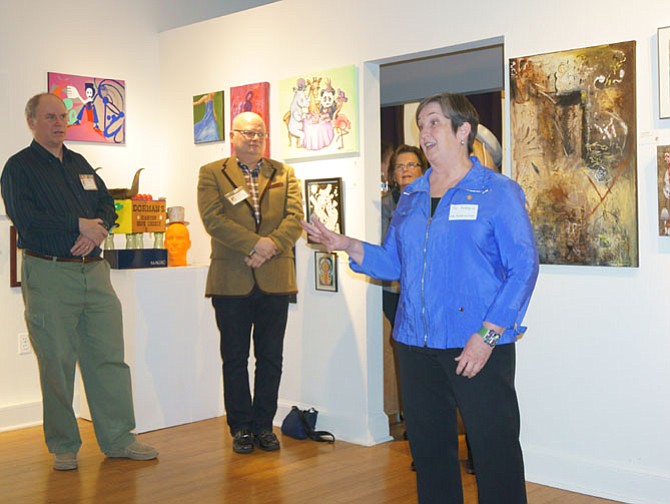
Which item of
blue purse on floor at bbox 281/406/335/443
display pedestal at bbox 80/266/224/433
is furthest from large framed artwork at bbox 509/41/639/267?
display pedestal at bbox 80/266/224/433

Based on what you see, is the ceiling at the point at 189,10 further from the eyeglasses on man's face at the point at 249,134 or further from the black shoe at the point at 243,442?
the black shoe at the point at 243,442

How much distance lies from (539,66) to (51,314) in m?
2.60

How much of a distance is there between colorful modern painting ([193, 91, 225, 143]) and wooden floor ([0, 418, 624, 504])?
195 cm

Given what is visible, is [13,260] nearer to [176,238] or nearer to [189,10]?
[176,238]

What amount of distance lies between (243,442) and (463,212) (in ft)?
7.90

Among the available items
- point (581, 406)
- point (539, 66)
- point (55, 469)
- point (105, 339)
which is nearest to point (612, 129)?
point (539, 66)

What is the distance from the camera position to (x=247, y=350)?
4.50 meters

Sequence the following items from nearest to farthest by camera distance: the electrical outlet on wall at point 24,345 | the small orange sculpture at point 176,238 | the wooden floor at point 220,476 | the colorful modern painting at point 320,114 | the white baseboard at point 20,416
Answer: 1. the wooden floor at point 220,476
2. the colorful modern painting at point 320,114
3. the white baseboard at point 20,416
4. the electrical outlet on wall at point 24,345
5. the small orange sculpture at point 176,238

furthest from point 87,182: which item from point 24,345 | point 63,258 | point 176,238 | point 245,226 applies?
point 24,345

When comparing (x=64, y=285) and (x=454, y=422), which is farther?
(x=64, y=285)

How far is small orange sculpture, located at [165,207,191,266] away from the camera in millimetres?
5258

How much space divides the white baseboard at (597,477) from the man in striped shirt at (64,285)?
1.97 m

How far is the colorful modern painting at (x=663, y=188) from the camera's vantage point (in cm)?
341

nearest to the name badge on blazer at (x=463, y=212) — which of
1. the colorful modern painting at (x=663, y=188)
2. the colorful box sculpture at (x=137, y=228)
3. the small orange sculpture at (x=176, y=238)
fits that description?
the colorful modern painting at (x=663, y=188)
